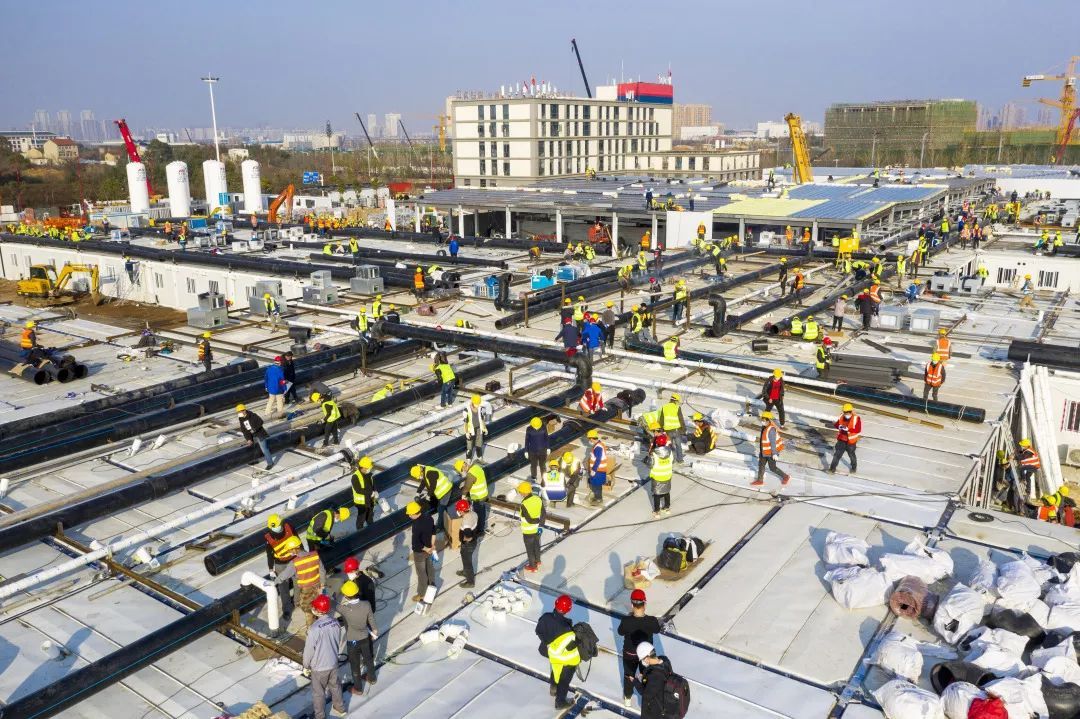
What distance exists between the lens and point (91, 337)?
29.4m

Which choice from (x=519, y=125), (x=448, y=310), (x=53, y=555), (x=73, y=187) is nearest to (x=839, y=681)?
(x=53, y=555)

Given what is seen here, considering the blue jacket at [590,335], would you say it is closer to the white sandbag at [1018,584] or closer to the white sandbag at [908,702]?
the white sandbag at [1018,584]

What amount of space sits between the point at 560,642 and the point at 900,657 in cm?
458

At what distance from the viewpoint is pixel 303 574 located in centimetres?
1118

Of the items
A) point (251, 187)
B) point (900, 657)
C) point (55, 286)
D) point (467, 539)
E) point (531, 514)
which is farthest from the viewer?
point (251, 187)

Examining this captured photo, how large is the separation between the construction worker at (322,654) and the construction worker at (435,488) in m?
4.03

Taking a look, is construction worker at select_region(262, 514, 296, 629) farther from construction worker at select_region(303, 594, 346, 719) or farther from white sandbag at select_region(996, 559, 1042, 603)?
white sandbag at select_region(996, 559, 1042, 603)

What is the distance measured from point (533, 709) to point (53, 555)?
9.49m

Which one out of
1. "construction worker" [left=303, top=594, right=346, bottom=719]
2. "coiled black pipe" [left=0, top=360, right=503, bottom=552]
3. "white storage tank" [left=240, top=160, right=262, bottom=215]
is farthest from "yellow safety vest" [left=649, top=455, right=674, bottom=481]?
"white storage tank" [left=240, top=160, right=262, bottom=215]

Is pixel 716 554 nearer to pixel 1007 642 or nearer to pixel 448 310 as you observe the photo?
pixel 1007 642

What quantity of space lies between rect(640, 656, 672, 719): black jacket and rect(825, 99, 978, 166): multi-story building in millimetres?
151770

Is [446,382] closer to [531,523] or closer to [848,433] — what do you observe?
[531,523]

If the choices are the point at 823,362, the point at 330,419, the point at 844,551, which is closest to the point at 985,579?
the point at 844,551

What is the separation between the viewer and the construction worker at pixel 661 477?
14.3 m
